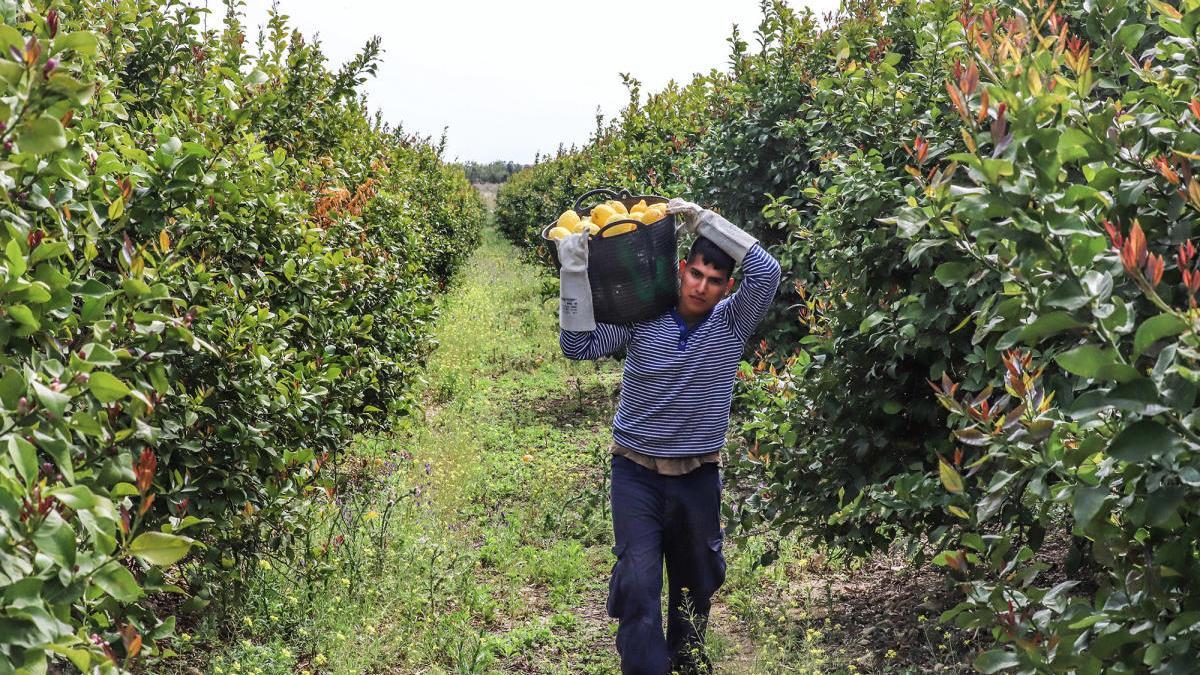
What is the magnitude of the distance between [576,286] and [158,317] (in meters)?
1.76

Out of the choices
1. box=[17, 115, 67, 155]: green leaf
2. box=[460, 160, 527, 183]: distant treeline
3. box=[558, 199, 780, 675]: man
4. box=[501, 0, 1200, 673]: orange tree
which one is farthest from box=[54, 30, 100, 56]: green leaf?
box=[460, 160, 527, 183]: distant treeline

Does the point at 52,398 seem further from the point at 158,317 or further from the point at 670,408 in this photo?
the point at 670,408

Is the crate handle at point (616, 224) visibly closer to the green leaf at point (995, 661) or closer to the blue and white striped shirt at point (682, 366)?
the blue and white striped shirt at point (682, 366)

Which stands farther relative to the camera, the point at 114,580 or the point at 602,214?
the point at 602,214

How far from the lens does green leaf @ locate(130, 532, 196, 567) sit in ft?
5.72

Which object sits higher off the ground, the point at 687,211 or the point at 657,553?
the point at 687,211

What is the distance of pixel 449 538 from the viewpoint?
6355 mm

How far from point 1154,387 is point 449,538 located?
17.6 feet

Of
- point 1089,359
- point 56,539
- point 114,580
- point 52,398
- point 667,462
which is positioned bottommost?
point 667,462

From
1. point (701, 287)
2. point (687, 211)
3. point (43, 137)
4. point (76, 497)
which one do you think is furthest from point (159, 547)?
point (687, 211)

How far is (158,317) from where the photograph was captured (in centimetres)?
252

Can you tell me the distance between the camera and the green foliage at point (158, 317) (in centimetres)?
167

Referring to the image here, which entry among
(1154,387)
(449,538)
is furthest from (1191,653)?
(449,538)

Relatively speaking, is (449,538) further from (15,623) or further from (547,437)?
(15,623)
